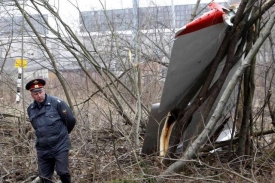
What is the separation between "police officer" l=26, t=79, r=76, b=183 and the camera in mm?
6066

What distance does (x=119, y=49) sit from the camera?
10219 mm

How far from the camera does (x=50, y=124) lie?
6070 millimetres

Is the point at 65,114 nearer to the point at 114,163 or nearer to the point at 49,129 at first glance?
the point at 49,129

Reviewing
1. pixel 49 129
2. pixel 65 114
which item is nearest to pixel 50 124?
pixel 49 129

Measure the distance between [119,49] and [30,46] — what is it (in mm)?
2006

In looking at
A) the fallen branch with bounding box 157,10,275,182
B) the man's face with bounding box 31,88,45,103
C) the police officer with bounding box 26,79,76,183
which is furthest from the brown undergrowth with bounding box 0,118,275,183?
the man's face with bounding box 31,88,45,103

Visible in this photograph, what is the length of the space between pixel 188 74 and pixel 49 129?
2.02 metres

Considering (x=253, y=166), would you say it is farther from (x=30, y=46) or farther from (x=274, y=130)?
(x=30, y=46)

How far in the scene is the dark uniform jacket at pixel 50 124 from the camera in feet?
19.9

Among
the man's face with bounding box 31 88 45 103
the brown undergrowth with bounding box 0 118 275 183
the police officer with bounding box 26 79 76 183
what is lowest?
the brown undergrowth with bounding box 0 118 275 183

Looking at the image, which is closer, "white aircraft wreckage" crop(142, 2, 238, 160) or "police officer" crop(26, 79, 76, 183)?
"white aircraft wreckage" crop(142, 2, 238, 160)

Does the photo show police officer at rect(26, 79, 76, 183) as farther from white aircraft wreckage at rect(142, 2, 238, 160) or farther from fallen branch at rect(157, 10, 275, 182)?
fallen branch at rect(157, 10, 275, 182)

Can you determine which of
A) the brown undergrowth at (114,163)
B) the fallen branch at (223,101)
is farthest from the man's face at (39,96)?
the fallen branch at (223,101)

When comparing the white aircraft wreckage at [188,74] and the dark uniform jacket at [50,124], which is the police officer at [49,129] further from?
the white aircraft wreckage at [188,74]
